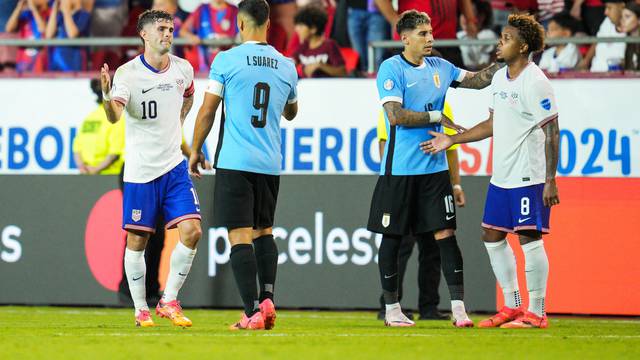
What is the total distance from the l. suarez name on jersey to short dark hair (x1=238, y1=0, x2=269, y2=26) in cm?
484

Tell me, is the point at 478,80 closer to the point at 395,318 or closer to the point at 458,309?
the point at 458,309

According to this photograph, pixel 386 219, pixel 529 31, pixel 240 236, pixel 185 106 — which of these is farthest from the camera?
pixel 185 106

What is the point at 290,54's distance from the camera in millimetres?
14461

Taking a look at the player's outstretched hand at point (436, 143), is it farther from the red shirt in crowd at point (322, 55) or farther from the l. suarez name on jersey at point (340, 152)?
the red shirt in crowd at point (322, 55)

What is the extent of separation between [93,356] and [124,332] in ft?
5.71

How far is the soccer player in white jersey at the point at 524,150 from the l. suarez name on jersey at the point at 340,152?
3.99 m

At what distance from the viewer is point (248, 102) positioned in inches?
339

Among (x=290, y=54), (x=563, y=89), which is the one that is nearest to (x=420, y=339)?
(x=563, y=89)

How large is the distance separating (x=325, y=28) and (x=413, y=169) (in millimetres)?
5460

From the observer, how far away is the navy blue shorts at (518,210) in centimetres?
907

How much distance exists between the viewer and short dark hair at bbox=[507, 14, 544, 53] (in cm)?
916

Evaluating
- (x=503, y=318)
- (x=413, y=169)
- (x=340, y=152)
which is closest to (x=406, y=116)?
(x=413, y=169)

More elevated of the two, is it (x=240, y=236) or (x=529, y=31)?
(x=529, y=31)

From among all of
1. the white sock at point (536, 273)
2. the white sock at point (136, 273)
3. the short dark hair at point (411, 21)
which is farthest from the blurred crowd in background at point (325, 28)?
the white sock at point (136, 273)
